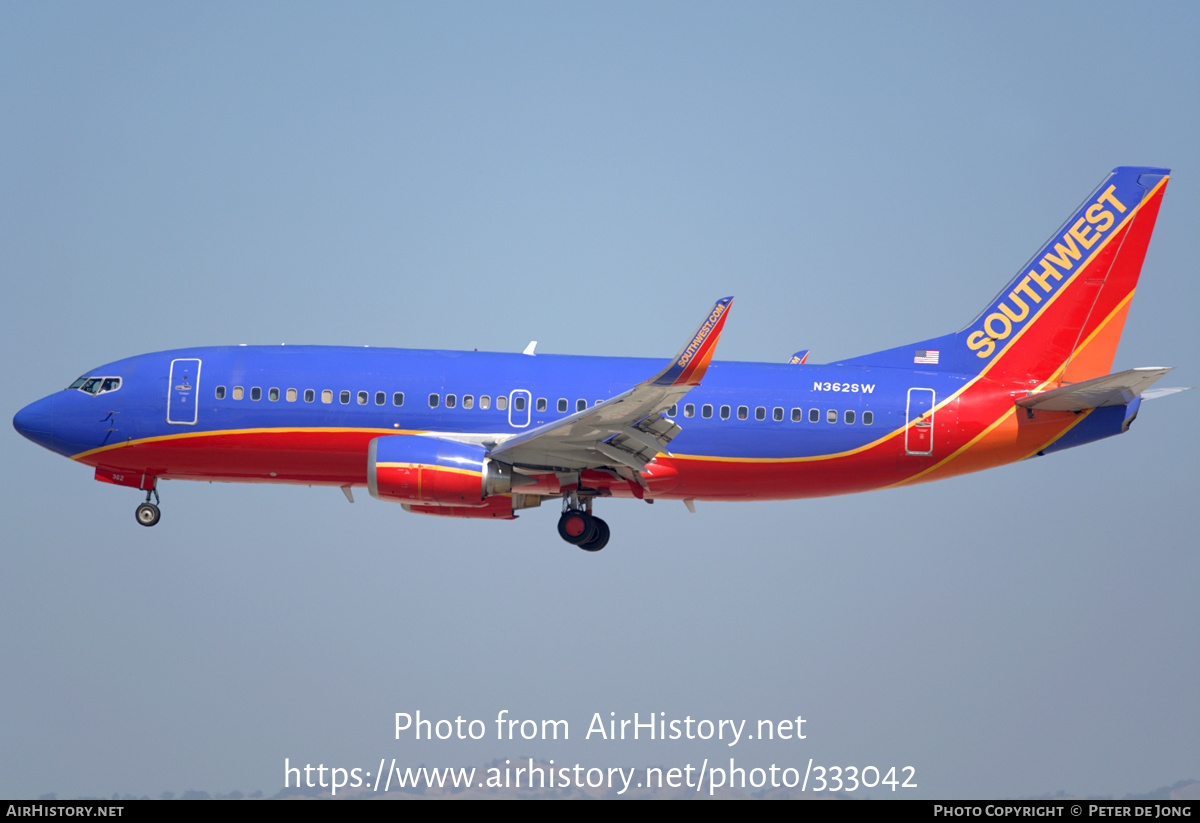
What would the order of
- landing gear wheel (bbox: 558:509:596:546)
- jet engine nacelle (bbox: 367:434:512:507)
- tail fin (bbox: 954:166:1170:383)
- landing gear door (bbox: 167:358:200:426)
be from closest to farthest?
jet engine nacelle (bbox: 367:434:512:507), landing gear door (bbox: 167:358:200:426), landing gear wheel (bbox: 558:509:596:546), tail fin (bbox: 954:166:1170:383)

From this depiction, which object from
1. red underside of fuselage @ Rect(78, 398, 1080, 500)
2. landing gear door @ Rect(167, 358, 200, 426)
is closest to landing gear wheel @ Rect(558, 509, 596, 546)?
red underside of fuselage @ Rect(78, 398, 1080, 500)

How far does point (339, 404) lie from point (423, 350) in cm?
261

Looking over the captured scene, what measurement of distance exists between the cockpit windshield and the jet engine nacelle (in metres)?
6.92

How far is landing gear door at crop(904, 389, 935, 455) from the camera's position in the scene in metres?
32.4

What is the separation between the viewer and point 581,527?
32.8 meters

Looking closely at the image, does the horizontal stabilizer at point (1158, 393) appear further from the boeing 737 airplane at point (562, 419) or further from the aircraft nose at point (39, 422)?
the aircraft nose at point (39, 422)

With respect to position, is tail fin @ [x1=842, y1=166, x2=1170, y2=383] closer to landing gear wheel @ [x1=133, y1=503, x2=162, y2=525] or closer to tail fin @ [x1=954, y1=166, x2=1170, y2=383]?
tail fin @ [x1=954, y1=166, x2=1170, y2=383]

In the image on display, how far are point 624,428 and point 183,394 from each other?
35.1ft

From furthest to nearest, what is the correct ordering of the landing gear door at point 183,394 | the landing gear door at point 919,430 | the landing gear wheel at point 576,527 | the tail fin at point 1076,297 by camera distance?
Result: the tail fin at point 1076,297
the landing gear wheel at point 576,527
the landing gear door at point 919,430
the landing gear door at point 183,394

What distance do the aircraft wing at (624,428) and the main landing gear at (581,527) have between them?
180cm

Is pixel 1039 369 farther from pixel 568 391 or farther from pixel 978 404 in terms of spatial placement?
pixel 568 391

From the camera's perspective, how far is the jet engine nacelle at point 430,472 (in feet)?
98.8

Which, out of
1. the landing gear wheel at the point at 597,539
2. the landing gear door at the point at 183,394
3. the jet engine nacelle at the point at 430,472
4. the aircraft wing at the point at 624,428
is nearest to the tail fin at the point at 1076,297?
the aircraft wing at the point at 624,428
